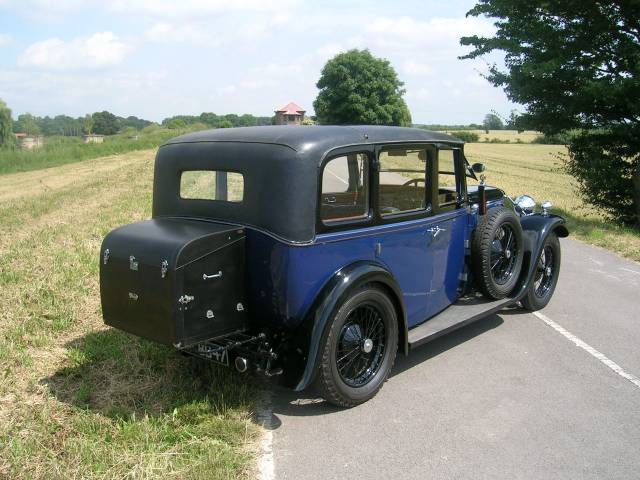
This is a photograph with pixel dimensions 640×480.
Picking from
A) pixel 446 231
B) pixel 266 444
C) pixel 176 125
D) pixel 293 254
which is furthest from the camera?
pixel 176 125

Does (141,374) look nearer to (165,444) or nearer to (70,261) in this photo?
(165,444)

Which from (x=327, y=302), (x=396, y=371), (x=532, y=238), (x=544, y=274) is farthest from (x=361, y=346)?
(x=544, y=274)

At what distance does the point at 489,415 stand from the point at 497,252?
1.94 meters

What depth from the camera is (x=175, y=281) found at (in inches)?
129

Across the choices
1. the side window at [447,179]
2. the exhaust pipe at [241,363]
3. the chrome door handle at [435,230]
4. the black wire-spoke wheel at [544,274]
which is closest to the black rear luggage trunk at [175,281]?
the exhaust pipe at [241,363]

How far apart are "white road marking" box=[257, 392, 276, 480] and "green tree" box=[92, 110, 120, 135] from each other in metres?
97.8

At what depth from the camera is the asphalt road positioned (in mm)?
3236

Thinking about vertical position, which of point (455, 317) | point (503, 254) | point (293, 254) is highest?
point (293, 254)

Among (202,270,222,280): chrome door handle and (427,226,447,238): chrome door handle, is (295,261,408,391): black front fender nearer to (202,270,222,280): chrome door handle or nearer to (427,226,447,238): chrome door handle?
(202,270,222,280): chrome door handle

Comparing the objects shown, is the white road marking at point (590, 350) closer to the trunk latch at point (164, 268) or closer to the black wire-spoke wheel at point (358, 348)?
the black wire-spoke wheel at point (358, 348)

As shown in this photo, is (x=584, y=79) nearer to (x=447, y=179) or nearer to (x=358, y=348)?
(x=447, y=179)

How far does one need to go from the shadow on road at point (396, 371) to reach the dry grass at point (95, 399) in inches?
8.8

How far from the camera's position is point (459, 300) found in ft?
17.3

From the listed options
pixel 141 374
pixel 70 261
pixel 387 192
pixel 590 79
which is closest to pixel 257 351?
pixel 141 374
